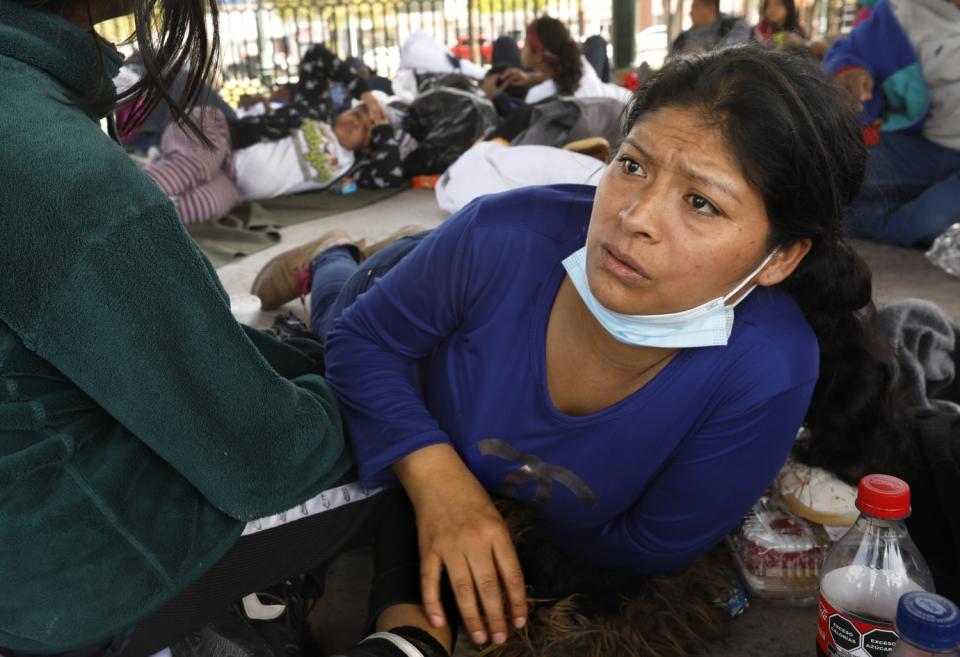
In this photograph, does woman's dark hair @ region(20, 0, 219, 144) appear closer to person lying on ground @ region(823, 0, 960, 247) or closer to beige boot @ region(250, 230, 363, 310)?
beige boot @ region(250, 230, 363, 310)

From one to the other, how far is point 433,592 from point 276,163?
13.9 feet

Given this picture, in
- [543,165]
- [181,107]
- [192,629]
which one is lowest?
[192,629]

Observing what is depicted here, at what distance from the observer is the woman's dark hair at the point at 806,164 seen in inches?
51.2

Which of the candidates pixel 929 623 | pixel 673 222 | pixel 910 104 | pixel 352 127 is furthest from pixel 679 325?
pixel 352 127

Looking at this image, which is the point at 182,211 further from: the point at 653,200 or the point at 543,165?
the point at 653,200

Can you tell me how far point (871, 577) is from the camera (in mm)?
1305

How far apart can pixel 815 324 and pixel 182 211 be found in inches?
149

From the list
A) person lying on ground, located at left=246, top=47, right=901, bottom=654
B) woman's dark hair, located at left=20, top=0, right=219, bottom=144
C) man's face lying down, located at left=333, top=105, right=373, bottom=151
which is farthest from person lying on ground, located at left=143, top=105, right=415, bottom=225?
woman's dark hair, located at left=20, top=0, right=219, bottom=144

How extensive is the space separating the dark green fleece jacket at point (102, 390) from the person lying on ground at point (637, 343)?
12.3 inches

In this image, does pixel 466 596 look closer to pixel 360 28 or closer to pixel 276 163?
pixel 276 163

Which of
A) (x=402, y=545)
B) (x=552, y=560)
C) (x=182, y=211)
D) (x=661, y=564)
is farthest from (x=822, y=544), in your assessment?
(x=182, y=211)

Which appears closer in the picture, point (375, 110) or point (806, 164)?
point (806, 164)

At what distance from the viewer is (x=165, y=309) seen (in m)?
1.02

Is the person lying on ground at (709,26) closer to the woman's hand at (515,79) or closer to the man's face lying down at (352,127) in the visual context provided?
the woman's hand at (515,79)
